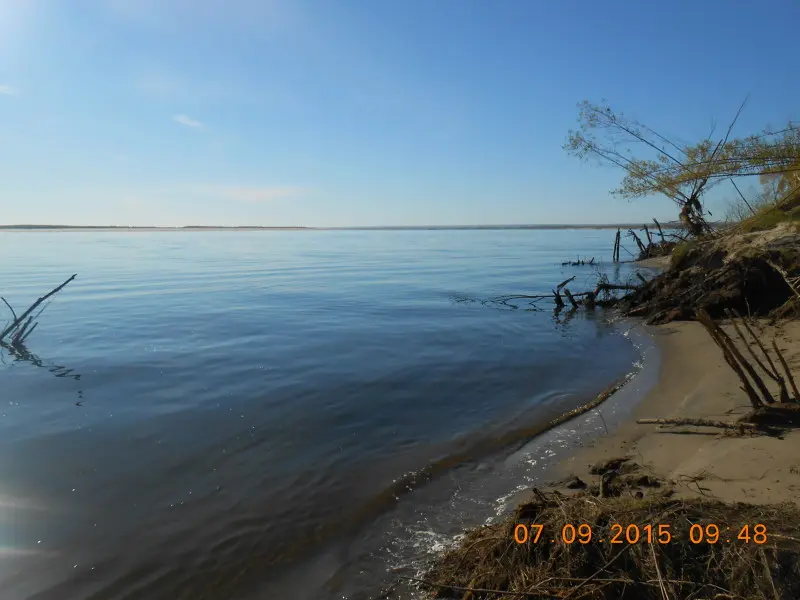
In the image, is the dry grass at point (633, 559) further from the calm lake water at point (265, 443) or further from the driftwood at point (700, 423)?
the driftwood at point (700, 423)

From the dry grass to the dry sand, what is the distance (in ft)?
2.98

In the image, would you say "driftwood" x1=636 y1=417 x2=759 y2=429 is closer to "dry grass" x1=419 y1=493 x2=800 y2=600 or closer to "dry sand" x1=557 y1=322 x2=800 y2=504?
"dry sand" x1=557 y1=322 x2=800 y2=504

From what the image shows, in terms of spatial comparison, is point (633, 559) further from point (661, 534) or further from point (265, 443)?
point (265, 443)

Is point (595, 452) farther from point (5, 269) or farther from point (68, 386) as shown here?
point (5, 269)

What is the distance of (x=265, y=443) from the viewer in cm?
748

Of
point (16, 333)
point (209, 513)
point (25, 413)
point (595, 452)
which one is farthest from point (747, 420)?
point (16, 333)

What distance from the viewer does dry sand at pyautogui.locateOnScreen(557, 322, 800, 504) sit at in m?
4.76

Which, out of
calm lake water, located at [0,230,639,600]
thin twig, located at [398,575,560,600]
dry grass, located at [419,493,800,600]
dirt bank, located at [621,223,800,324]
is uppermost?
dirt bank, located at [621,223,800,324]

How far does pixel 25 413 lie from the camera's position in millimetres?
8906

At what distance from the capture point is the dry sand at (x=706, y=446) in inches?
187

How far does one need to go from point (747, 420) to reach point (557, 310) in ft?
42.1

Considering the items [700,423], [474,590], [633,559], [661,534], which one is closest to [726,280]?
[700,423]
